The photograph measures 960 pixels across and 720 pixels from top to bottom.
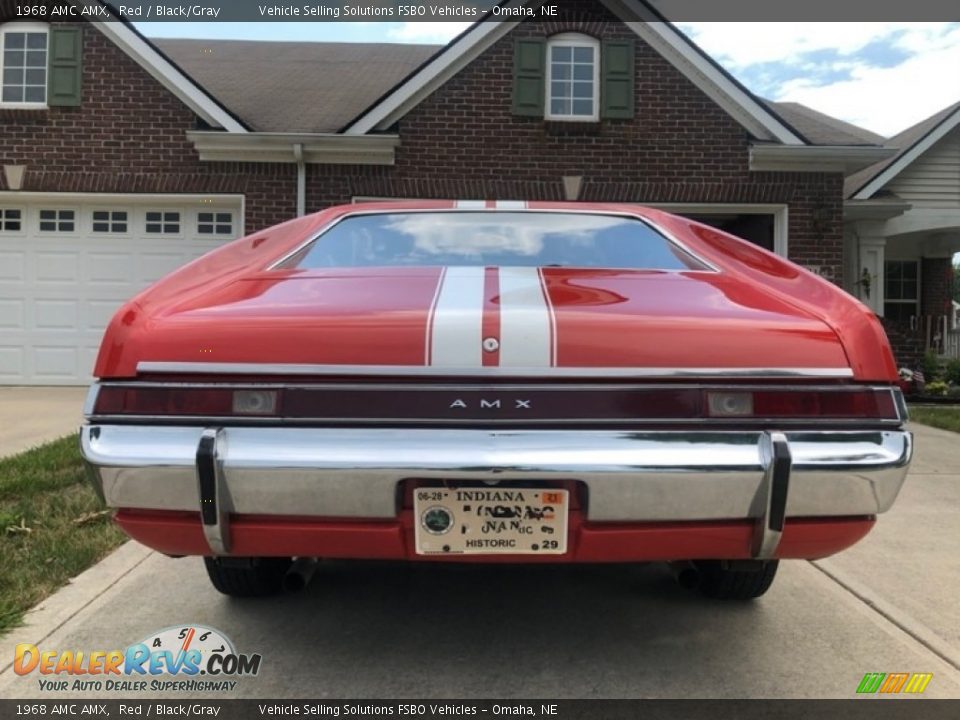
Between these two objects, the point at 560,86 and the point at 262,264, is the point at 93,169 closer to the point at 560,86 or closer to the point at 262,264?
the point at 560,86

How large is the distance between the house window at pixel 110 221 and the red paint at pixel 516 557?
8281 mm

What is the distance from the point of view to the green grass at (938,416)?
25.3 ft

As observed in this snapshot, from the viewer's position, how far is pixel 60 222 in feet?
30.2

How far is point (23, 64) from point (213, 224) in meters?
3.06

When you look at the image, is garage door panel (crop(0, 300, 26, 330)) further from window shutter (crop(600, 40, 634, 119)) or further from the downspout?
window shutter (crop(600, 40, 634, 119))

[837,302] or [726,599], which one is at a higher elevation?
[837,302]

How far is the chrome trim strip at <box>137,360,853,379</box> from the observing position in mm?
1851

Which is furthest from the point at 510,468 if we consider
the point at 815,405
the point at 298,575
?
the point at 298,575

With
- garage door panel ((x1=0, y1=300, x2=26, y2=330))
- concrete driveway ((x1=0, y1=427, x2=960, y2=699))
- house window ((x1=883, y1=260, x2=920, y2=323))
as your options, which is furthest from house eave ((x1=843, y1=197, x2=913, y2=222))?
garage door panel ((x1=0, y1=300, x2=26, y2=330))

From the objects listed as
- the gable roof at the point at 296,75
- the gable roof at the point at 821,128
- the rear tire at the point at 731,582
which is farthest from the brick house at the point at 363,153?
the rear tire at the point at 731,582

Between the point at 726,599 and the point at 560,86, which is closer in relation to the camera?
the point at 726,599

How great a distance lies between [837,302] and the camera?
2125mm

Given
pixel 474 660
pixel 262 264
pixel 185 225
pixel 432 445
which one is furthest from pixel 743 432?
pixel 185 225

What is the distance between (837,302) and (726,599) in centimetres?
133
